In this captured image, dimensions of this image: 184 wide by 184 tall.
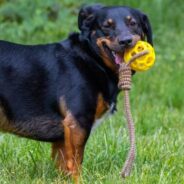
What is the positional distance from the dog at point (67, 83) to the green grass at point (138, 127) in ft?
1.10

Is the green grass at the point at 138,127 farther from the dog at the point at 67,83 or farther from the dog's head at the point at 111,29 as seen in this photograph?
the dog's head at the point at 111,29

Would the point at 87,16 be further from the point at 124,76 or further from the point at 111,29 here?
the point at 124,76

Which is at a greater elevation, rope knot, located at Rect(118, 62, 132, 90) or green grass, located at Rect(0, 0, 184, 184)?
rope knot, located at Rect(118, 62, 132, 90)

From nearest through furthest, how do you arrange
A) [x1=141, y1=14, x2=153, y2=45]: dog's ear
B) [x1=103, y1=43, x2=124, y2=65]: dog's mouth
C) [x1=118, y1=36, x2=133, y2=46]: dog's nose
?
[x1=118, y1=36, x2=133, y2=46]: dog's nose < [x1=103, y1=43, x2=124, y2=65]: dog's mouth < [x1=141, y1=14, x2=153, y2=45]: dog's ear

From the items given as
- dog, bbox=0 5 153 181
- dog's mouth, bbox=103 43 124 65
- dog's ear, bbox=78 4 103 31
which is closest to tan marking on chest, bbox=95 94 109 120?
dog, bbox=0 5 153 181

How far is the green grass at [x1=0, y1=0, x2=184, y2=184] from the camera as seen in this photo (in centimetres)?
560

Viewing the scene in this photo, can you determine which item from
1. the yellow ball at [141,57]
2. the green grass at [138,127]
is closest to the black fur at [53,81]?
the yellow ball at [141,57]

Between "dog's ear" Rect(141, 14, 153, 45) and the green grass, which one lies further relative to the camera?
"dog's ear" Rect(141, 14, 153, 45)

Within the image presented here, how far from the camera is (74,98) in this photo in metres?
5.39

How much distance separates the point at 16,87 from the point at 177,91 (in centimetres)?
436

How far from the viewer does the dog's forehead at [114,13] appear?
5523 millimetres

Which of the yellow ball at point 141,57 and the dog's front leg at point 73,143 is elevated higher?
the yellow ball at point 141,57

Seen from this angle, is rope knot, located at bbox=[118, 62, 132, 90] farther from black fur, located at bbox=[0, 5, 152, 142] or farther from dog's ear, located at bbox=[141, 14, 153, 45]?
dog's ear, located at bbox=[141, 14, 153, 45]

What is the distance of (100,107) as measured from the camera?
543cm
